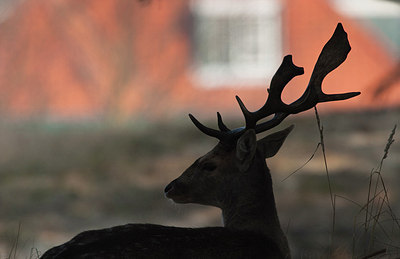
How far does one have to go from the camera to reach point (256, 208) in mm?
4406

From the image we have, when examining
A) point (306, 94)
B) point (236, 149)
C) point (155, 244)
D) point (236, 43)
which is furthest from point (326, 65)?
point (236, 43)

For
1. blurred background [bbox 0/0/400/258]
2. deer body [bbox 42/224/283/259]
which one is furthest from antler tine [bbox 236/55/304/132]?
blurred background [bbox 0/0/400/258]

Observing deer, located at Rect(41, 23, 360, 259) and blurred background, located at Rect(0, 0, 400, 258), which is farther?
blurred background, located at Rect(0, 0, 400, 258)

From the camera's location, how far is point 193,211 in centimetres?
1288

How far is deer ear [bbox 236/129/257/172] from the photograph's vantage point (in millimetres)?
4332

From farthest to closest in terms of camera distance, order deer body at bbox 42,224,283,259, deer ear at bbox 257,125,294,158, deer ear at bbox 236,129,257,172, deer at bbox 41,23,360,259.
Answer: deer ear at bbox 257,125,294,158
deer ear at bbox 236,129,257,172
deer at bbox 41,23,360,259
deer body at bbox 42,224,283,259

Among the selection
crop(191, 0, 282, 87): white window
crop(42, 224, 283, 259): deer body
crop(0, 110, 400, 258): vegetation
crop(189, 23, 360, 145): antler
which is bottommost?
crop(42, 224, 283, 259): deer body

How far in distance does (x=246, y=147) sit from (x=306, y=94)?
0.44 m

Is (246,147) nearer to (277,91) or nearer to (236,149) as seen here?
(236,149)

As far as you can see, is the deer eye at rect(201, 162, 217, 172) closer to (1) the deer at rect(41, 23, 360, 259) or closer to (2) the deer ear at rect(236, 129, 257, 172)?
(1) the deer at rect(41, 23, 360, 259)

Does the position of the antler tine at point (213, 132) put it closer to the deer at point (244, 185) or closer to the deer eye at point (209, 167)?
the deer at point (244, 185)

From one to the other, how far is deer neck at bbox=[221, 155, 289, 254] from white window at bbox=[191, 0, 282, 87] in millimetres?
17763

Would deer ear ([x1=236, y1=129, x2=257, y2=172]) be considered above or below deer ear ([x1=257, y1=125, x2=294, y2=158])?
below

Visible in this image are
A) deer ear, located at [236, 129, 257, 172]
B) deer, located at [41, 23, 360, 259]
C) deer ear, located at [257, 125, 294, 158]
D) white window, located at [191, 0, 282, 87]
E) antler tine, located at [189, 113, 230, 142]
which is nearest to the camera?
deer, located at [41, 23, 360, 259]
